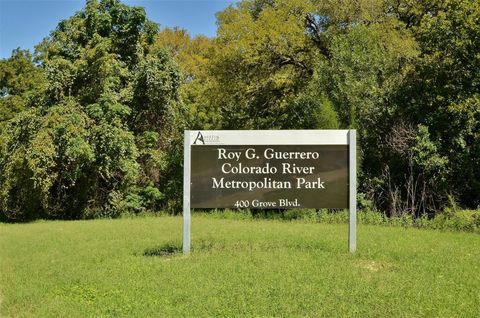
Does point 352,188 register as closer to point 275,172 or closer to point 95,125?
point 275,172

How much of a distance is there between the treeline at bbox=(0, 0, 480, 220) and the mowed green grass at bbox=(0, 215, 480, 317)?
637cm

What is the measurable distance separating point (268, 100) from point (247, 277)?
17.5 metres

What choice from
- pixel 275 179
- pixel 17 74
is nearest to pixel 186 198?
pixel 275 179

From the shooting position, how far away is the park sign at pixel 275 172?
9617mm

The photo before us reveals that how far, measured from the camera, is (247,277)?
24.4 ft

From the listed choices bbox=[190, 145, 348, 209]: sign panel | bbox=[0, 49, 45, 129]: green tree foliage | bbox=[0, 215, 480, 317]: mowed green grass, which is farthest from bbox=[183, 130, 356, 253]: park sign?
bbox=[0, 49, 45, 129]: green tree foliage

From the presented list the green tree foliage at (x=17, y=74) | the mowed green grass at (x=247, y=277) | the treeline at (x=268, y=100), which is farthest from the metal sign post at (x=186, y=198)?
the green tree foliage at (x=17, y=74)

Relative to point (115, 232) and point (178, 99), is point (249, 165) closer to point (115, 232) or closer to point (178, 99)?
point (115, 232)

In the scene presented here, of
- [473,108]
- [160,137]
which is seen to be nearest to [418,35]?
[473,108]

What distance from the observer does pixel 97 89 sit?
19.5m

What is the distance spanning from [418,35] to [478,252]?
11677 millimetres

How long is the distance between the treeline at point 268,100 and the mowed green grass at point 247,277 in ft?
20.9

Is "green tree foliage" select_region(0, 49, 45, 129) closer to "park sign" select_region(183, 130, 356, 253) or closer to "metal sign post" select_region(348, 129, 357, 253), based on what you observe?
"park sign" select_region(183, 130, 356, 253)

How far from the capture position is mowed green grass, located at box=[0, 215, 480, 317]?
6.16 meters
